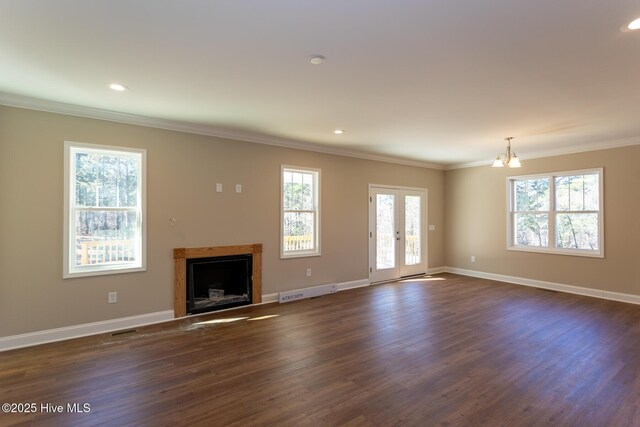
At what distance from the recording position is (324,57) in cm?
247

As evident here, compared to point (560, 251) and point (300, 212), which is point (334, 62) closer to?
point (300, 212)

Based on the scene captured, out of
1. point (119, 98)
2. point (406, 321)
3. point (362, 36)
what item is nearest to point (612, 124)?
point (406, 321)

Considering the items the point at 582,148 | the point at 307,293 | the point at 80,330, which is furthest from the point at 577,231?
the point at 80,330

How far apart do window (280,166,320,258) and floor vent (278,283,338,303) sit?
600 millimetres

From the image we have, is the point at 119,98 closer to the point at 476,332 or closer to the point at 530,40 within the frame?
the point at 530,40

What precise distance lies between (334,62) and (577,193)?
18.2 ft

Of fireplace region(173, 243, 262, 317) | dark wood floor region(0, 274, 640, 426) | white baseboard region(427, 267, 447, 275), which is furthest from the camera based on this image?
white baseboard region(427, 267, 447, 275)

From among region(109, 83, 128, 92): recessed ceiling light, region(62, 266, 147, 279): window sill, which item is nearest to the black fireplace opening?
region(62, 266, 147, 279): window sill

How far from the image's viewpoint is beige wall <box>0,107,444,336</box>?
338 centimetres

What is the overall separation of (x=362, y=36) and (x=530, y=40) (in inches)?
46.3

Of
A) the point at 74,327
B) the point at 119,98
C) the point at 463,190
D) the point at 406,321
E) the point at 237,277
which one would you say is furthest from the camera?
the point at 463,190

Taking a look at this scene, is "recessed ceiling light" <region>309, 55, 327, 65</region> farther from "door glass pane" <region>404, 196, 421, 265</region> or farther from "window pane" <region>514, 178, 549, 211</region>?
"window pane" <region>514, 178, 549, 211</region>

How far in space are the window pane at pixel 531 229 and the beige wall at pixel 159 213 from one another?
10.4 feet

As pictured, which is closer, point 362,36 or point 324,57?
point 362,36
